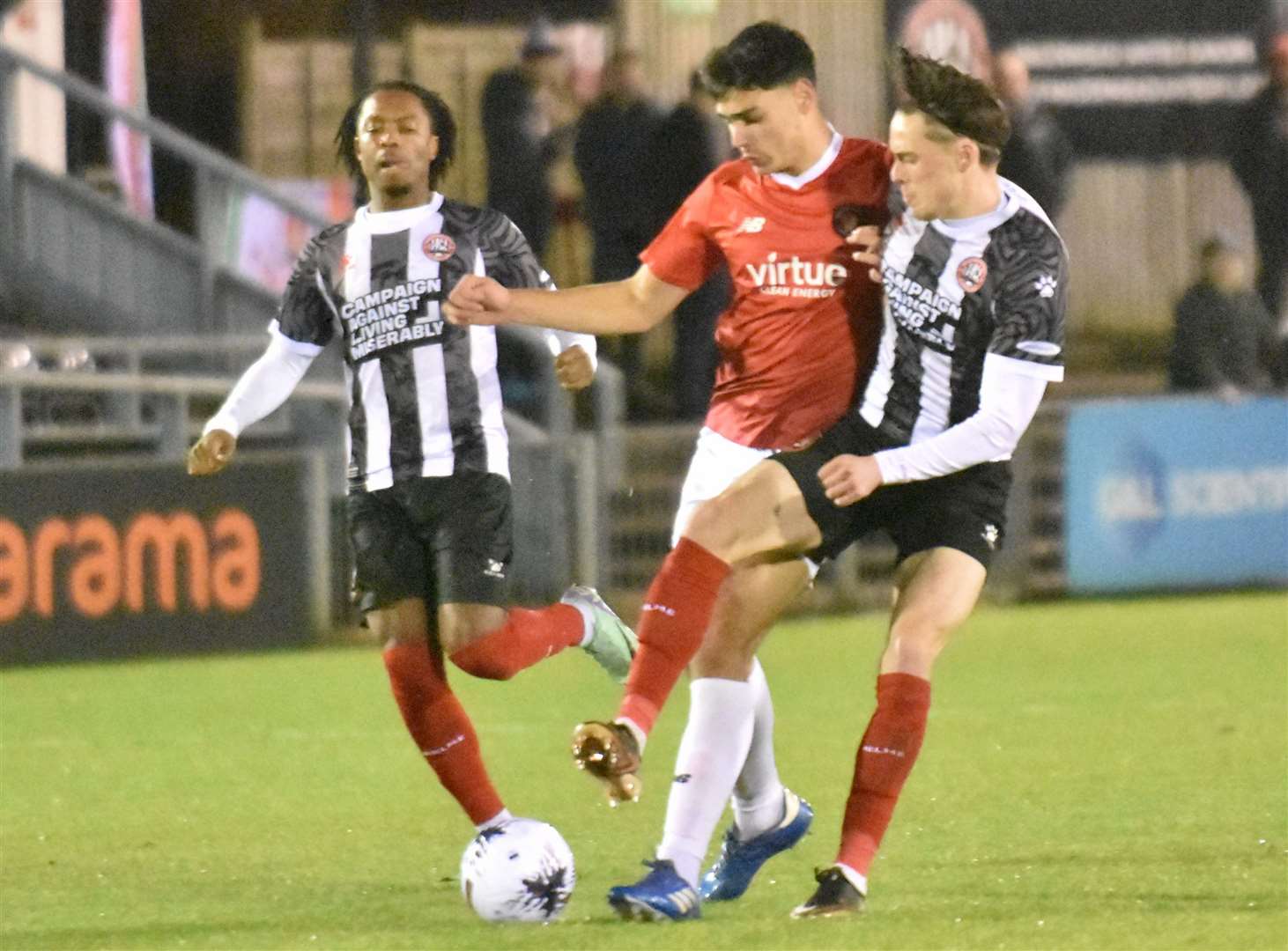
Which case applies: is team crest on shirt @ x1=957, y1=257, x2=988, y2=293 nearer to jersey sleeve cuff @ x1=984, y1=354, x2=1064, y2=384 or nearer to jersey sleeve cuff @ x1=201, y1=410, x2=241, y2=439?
jersey sleeve cuff @ x1=984, y1=354, x2=1064, y2=384

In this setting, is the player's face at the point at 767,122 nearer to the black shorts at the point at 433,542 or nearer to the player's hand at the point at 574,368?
the player's hand at the point at 574,368

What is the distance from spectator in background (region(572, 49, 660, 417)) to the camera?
14.7 meters

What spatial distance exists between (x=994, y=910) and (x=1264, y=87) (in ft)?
38.2

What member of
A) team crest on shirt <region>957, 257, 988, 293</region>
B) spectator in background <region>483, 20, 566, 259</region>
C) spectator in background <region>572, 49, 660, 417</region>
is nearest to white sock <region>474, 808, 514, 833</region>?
team crest on shirt <region>957, 257, 988, 293</region>

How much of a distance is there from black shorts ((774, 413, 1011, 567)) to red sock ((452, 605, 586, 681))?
93 cm

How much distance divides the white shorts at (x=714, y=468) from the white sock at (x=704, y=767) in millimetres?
366

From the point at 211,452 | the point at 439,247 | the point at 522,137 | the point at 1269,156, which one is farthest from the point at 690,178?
the point at 211,452

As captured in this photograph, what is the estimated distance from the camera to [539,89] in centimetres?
1527

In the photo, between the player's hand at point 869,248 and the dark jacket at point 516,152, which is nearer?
the player's hand at point 869,248

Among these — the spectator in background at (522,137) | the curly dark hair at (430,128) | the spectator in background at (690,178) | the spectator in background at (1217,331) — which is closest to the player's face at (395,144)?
the curly dark hair at (430,128)

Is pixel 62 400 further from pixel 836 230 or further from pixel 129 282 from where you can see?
pixel 836 230

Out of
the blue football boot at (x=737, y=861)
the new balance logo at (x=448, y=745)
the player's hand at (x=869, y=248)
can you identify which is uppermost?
the player's hand at (x=869, y=248)

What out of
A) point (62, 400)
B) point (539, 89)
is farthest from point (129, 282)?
point (539, 89)

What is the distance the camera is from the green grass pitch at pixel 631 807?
20.7ft
